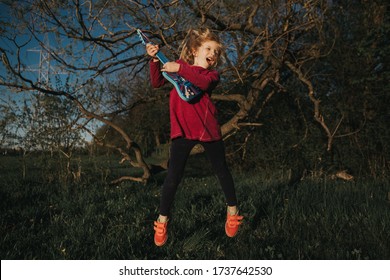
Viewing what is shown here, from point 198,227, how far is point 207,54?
1.62 metres

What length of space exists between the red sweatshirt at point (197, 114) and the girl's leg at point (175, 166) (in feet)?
0.19

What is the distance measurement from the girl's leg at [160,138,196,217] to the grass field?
0.36m

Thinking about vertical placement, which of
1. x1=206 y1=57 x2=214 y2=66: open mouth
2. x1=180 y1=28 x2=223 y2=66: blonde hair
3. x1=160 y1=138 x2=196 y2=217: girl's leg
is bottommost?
x1=160 y1=138 x2=196 y2=217: girl's leg

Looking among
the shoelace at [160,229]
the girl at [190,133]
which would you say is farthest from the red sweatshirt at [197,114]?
the shoelace at [160,229]

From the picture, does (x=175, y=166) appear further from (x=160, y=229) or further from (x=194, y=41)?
(x=194, y=41)

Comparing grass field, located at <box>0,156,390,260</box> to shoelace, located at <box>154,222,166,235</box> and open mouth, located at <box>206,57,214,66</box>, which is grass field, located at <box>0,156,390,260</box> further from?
open mouth, located at <box>206,57,214,66</box>

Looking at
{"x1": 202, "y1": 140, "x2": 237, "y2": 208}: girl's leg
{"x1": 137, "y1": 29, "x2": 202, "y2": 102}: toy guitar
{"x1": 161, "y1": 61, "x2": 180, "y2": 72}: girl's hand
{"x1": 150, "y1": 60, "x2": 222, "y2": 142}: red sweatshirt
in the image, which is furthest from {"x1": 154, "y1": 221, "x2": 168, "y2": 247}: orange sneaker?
{"x1": 161, "y1": 61, "x2": 180, "y2": 72}: girl's hand

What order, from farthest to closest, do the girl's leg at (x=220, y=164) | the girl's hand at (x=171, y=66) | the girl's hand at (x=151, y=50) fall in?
the girl's leg at (x=220, y=164) → the girl's hand at (x=151, y=50) → the girl's hand at (x=171, y=66)

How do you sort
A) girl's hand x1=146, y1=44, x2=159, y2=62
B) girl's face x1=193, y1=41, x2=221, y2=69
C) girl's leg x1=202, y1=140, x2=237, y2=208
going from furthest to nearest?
girl's face x1=193, y1=41, x2=221, y2=69 → girl's leg x1=202, y1=140, x2=237, y2=208 → girl's hand x1=146, y1=44, x2=159, y2=62

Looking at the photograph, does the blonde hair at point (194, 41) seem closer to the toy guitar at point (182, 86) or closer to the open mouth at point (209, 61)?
the open mouth at point (209, 61)

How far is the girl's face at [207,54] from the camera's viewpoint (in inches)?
103

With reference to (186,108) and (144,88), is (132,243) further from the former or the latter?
(144,88)

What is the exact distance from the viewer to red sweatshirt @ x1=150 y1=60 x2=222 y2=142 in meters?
2.38
